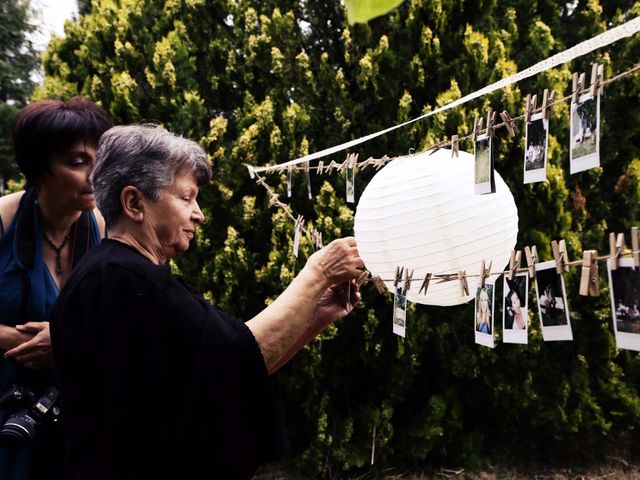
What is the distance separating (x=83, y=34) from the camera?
14.4ft

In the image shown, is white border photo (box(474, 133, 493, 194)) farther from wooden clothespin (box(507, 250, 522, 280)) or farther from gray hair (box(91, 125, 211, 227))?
gray hair (box(91, 125, 211, 227))

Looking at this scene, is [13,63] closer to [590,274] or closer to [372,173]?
[372,173]

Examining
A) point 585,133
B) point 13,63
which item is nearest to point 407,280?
point 585,133

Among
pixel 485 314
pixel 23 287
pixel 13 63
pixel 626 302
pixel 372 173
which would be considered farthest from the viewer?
pixel 13 63

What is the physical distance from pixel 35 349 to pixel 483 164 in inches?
56.9

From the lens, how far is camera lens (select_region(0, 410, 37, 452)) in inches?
65.7

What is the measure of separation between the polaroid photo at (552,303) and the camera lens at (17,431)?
1.47 metres

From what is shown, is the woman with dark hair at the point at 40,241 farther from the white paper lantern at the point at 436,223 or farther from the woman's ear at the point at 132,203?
the white paper lantern at the point at 436,223

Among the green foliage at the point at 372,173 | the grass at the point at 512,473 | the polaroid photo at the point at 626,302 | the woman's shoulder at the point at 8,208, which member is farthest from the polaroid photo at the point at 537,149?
the grass at the point at 512,473

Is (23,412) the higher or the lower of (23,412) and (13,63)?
the lower

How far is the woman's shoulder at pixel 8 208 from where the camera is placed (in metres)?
1.97

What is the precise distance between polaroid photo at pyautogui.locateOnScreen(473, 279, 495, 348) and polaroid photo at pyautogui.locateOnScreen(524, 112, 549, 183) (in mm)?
324

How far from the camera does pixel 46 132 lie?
76.5 inches

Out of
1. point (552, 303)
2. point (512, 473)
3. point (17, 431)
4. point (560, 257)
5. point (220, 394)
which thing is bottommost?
point (512, 473)
